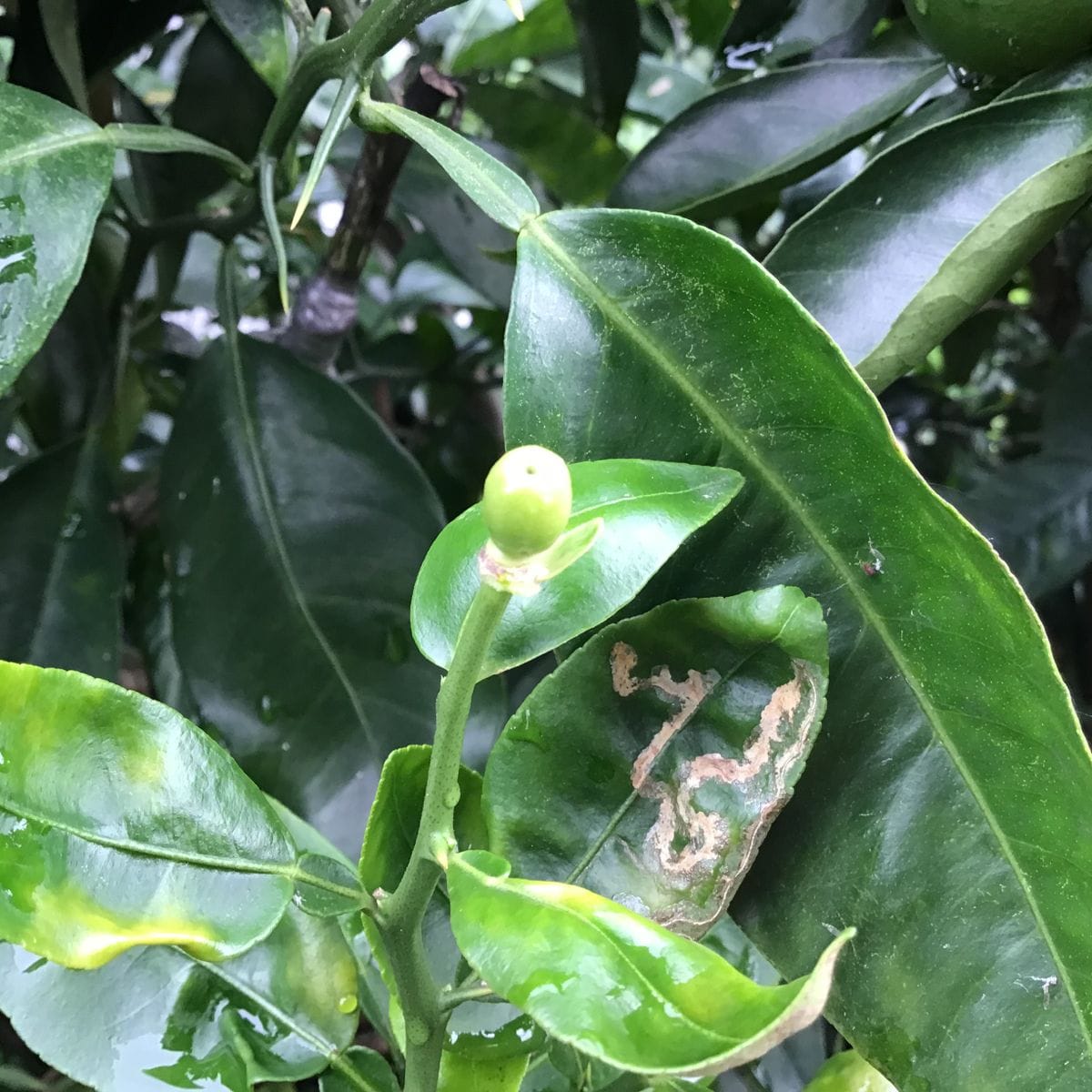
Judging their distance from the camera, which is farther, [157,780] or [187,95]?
[187,95]

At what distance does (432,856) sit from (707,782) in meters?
0.09

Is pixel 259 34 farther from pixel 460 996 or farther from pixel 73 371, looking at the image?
pixel 460 996

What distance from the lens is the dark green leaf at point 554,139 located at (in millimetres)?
684

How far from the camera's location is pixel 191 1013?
0.36 metres

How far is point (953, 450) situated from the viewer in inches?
39.4

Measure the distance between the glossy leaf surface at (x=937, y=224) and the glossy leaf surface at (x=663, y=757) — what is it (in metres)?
0.12

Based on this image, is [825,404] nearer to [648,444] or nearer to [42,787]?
[648,444]

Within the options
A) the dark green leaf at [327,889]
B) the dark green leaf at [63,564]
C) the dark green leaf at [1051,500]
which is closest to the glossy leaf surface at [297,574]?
the dark green leaf at [63,564]

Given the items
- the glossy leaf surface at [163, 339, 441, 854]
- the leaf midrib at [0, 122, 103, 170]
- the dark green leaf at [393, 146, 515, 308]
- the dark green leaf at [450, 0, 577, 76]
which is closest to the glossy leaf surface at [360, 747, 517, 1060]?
the glossy leaf surface at [163, 339, 441, 854]

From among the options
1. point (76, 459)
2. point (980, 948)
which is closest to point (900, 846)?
point (980, 948)

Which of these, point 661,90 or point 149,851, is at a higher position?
point 661,90

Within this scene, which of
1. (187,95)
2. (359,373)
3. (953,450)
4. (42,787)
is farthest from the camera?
Answer: (953,450)

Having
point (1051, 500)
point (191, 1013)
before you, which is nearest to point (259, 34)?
point (191, 1013)

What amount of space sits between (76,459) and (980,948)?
55cm
